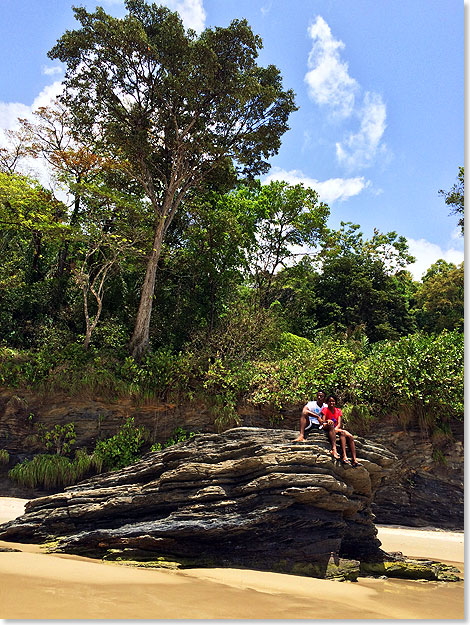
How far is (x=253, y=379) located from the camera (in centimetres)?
1348

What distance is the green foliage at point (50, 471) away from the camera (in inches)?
466

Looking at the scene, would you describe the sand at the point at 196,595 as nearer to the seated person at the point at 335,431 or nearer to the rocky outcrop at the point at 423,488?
the seated person at the point at 335,431

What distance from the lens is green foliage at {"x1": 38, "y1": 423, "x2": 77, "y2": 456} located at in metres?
12.8

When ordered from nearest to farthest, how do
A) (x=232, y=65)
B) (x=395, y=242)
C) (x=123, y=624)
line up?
1. (x=123, y=624)
2. (x=232, y=65)
3. (x=395, y=242)

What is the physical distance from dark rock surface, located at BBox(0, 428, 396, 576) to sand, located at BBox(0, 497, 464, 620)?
54cm

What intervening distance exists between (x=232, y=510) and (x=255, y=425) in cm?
632

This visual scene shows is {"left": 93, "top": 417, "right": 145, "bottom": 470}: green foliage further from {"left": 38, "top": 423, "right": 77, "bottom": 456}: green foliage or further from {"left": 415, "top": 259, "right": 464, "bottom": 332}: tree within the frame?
{"left": 415, "top": 259, "right": 464, "bottom": 332}: tree

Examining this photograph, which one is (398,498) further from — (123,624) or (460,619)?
(123,624)

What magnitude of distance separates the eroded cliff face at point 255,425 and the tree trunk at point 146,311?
2341 mm

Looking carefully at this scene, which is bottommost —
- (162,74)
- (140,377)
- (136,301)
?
(140,377)

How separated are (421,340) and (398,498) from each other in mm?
4752

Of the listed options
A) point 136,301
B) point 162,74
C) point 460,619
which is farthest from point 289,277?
point 460,619

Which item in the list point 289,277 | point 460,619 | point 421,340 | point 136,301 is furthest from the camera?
point 289,277

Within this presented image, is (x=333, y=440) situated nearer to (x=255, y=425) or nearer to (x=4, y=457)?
(x=255, y=425)
